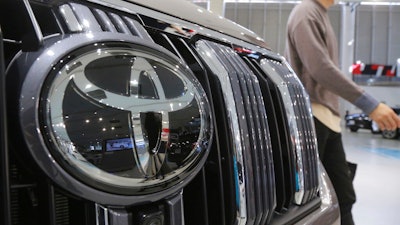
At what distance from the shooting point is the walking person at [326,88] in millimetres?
1815

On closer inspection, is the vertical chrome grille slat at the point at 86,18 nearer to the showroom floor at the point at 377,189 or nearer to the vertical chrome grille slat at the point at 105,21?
the vertical chrome grille slat at the point at 105,21

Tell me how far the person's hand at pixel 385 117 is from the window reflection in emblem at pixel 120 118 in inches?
56.2

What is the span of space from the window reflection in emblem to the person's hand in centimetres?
143

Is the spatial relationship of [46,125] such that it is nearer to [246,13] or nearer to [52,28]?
[52,28]

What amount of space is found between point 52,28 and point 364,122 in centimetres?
1466

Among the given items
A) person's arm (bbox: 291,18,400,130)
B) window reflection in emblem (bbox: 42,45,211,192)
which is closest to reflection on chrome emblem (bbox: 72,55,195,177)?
window reflection in emblem (bbox: 42,45,211,192)

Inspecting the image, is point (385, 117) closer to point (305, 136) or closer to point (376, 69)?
point (305, 136)

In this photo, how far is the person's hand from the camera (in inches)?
69.8

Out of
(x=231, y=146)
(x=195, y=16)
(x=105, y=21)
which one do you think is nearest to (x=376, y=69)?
(x=195, y=16)

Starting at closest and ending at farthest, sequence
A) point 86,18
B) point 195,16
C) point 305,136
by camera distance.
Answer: point 86,18 < point 195,16 < point 305,136

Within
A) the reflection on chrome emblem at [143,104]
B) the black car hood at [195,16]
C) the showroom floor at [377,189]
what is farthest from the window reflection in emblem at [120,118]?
the showroom floor at [377,189]

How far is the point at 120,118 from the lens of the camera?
514mm

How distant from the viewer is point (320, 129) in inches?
75.8

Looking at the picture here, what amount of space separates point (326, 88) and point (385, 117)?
28 cm
